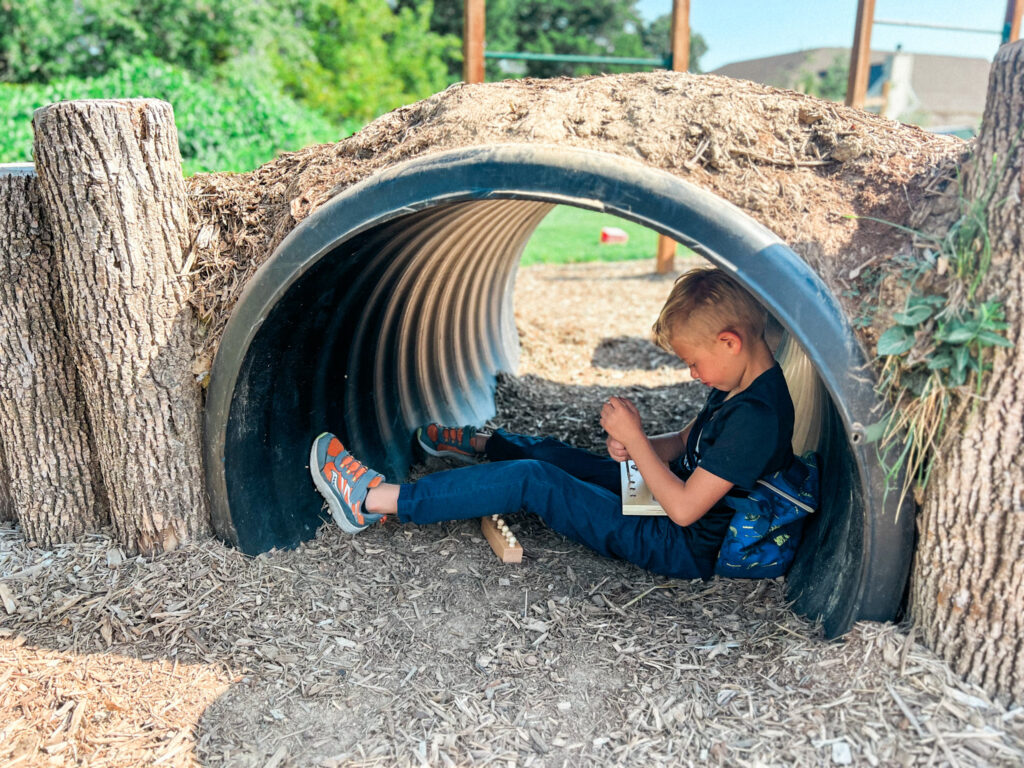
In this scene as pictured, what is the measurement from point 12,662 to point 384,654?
131 centimetres

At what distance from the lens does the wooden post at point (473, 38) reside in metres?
7.31

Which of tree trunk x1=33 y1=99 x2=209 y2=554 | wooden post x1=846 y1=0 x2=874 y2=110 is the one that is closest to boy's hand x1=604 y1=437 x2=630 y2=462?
tree trunk x1=33 y1=99 x2=209 y2=554

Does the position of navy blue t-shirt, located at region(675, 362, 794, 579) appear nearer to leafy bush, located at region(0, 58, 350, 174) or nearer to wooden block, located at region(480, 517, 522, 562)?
wooden block, located at region(480, 517, 522, 562)

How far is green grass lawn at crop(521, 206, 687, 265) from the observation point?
11.3m

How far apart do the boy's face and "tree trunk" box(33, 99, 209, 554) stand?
6.40 feet

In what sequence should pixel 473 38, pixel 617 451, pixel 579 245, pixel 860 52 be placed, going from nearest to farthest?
pixel 617 451
pixel 473 38
pixel 860 52
pixel 579 245

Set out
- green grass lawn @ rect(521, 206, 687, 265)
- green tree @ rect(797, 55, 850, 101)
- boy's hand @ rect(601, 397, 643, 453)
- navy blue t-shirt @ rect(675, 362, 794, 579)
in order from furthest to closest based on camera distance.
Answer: green tree @ rect(797, 55, 850, 101) → green grass lawn @ rect(521, 206, 687, 265) → boy's hand @ rect(601, 397, 643, 453) → navy blue t-shirt @ rect(675, 362, 794, 579)

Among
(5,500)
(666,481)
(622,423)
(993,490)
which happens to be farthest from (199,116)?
(993,490)

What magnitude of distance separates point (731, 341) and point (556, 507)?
974 millimetres

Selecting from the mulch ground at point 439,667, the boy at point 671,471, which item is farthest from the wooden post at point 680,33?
the mulch ground at point 439,667

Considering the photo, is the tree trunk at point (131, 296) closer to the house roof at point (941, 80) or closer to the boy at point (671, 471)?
the boy at point (671, 471)

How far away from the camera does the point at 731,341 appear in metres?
3.03

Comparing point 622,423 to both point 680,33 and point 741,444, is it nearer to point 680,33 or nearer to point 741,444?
point 741,444

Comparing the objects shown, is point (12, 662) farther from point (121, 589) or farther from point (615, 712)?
point (615, 712)
